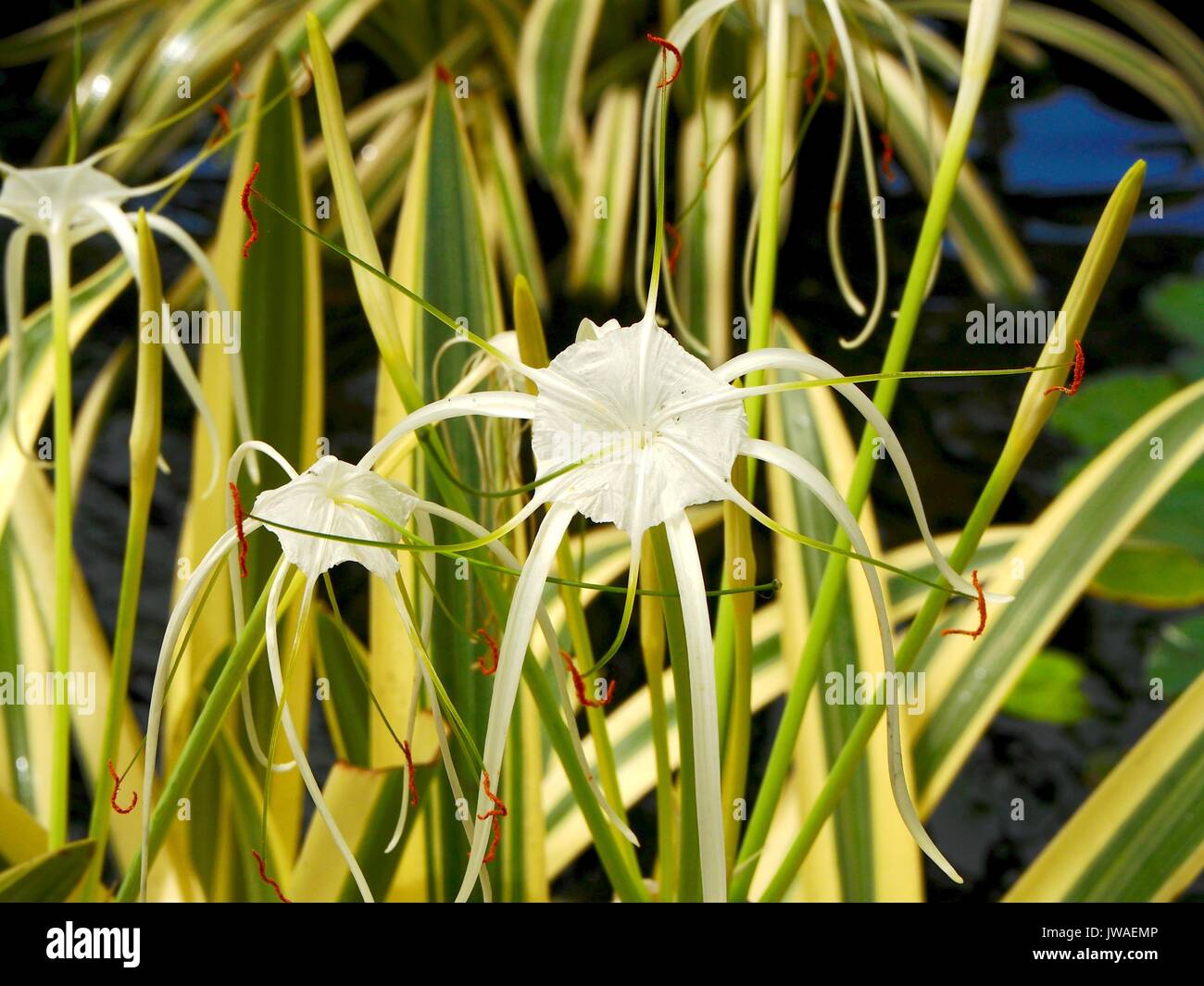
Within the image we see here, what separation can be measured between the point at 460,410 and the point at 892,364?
0.15m

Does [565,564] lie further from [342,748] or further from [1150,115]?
[1150,115]

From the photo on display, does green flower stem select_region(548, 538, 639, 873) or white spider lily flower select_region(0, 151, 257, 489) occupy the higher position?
white spider lily flower select_region(0, 151, 257, 489)

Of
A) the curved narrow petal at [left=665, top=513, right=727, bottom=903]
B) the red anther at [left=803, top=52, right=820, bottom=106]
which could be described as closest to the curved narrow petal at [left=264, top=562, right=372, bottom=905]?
the curved narrow petal at [left=665, top=513, right=727, bottom=903]

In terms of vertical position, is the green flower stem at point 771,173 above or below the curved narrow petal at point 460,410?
above

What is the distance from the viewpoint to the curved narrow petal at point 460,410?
23 centimetres

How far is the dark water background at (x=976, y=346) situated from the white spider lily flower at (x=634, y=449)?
33 centimetres

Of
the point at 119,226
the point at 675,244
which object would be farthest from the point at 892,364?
the point at 119,226

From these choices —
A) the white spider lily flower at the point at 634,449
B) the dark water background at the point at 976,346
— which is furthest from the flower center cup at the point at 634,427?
the dark water background at the point at 976,346

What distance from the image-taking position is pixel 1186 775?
43 cm

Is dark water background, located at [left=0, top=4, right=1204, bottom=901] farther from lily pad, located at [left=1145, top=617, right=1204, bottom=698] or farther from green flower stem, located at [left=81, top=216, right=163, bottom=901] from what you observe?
green flower stem, located at [left=81, top=216, right=163, bottom=901]

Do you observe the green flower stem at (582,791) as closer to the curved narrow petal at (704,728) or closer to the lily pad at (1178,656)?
the curved narrow petal at (704,728)

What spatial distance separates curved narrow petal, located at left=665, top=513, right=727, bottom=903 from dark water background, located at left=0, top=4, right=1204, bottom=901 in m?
0.33

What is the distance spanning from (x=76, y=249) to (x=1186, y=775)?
0.71 metres

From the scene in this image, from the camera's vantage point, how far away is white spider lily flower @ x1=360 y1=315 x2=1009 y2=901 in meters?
0.22
